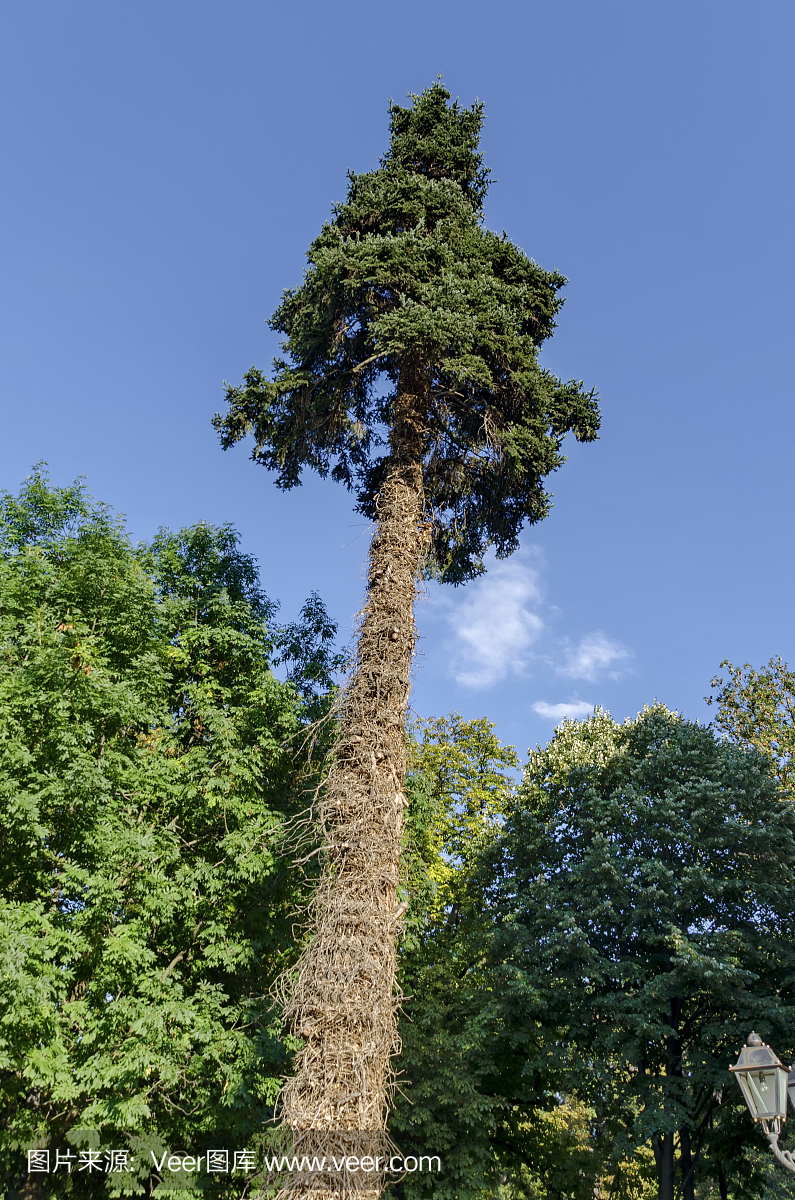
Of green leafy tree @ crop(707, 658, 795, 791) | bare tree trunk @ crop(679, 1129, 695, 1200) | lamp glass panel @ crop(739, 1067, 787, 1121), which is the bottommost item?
bare tree trunk @ crop(679, 1129, 695, 1200)

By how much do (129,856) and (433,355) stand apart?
24.9ft

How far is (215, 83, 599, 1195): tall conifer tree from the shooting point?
22.8 ft

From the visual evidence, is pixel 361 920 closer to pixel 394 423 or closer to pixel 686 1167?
pixel 394 423

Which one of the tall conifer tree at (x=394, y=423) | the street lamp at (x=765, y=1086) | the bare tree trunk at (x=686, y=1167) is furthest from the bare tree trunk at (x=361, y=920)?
the bare tree trunk at (x=686, y=1167)

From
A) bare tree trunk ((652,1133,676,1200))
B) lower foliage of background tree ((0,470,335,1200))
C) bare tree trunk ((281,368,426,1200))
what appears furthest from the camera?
bare tree trunk ((652,1133,676,1200))

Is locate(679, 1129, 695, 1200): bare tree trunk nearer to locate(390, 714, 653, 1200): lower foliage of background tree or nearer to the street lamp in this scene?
locate(390, 714, 653, 1200): lower foliage of background tree

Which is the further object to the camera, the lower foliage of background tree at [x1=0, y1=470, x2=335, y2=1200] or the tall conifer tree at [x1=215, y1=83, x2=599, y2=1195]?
the lower foliage of background tree at [x1=0, y1=470, x2=335, y2=1200]

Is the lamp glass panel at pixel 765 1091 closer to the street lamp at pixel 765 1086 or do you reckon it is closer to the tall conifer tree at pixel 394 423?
the street lamp at pixel 765 1086

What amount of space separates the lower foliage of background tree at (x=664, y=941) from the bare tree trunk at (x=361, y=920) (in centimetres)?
674

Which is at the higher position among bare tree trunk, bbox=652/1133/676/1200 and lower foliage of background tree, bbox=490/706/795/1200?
Answer: lower foliage of background tree, bbox=490/706/795/1200

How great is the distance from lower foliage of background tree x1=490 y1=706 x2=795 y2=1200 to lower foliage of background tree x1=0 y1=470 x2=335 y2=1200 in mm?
5178

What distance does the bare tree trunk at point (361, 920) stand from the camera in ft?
20.0

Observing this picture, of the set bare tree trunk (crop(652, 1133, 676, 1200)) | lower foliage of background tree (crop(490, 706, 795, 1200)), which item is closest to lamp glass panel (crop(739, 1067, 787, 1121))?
lower foliage of background tree (crop(490, 706, 795, 1200))

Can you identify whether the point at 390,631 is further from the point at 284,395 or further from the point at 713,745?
the point at 713,745
